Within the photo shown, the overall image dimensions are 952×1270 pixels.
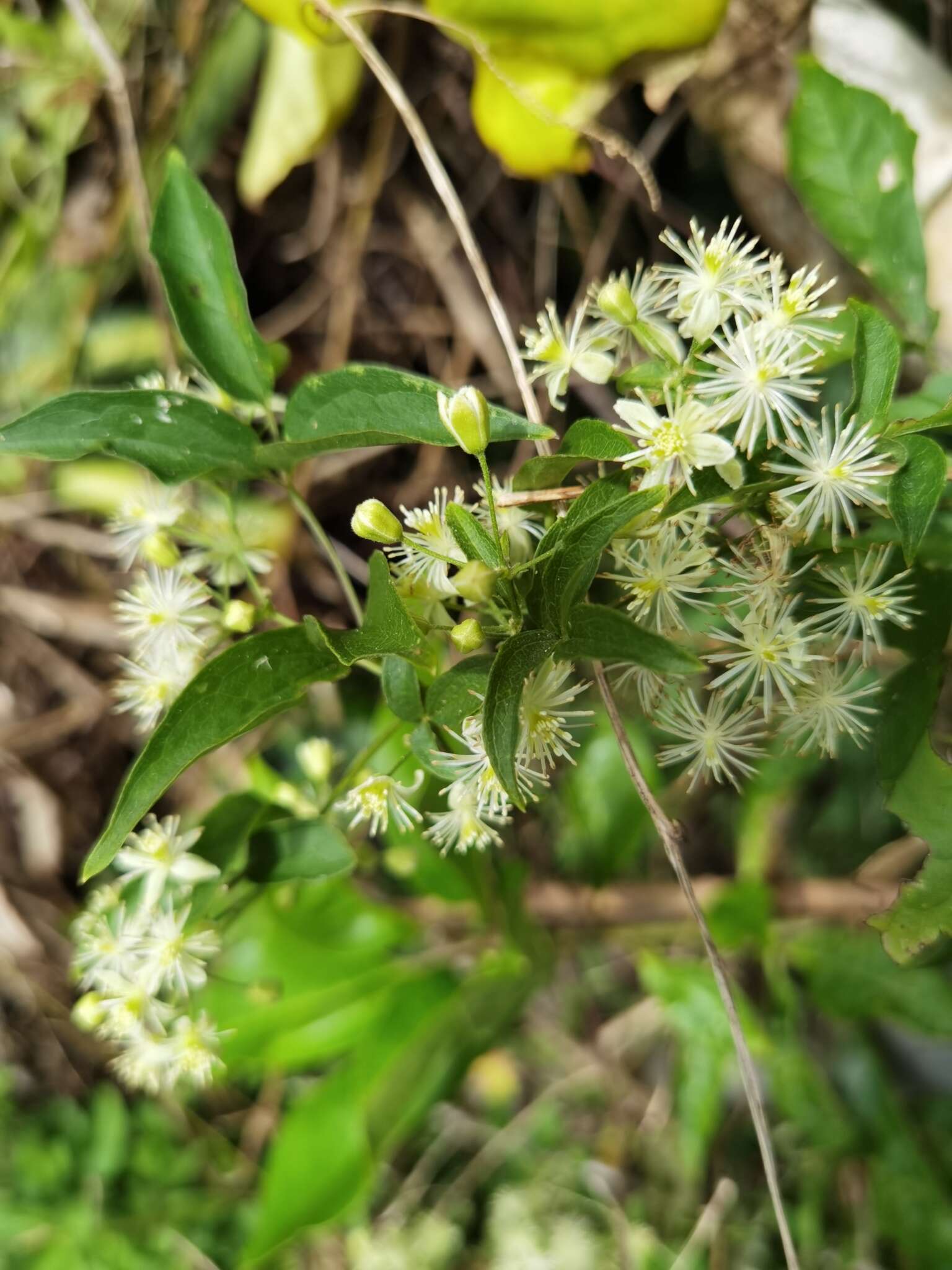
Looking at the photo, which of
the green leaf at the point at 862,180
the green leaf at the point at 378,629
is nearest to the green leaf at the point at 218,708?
the green leaf at the point at 378,629

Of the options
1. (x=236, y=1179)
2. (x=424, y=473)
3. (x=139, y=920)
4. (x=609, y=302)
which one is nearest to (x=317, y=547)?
(x=424, y=473)

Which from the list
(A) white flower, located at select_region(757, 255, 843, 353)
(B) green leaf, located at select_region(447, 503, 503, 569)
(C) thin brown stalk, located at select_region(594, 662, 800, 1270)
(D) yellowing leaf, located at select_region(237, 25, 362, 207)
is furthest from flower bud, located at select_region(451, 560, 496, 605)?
(D) yellowing leaf, located at select_region(237, 25, 362, 207)

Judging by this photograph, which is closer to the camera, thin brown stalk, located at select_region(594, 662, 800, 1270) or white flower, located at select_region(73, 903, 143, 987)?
thin brown stalk, located at select_region(594, 662, 800, 1270)

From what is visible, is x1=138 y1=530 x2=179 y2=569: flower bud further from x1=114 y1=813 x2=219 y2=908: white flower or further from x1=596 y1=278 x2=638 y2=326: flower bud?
x1=596 y1=278 x2=638 y2=326: flower bud

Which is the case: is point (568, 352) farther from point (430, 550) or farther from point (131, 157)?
point (131, 157)

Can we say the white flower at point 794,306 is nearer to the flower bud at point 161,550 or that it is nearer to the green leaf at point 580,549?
the green leaf at point 580,549

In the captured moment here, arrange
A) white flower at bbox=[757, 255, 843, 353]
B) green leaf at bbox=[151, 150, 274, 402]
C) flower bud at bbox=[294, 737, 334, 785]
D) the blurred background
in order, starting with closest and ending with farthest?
white flower at bbox=[757, 255, 843, 353] < green leaf at bbox=[151, 150, 274, 402] < flower bud at bbox=[294, 737, 334, 785] < the blurred background

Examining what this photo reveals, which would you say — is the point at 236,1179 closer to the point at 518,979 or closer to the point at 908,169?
the point at 518,979
